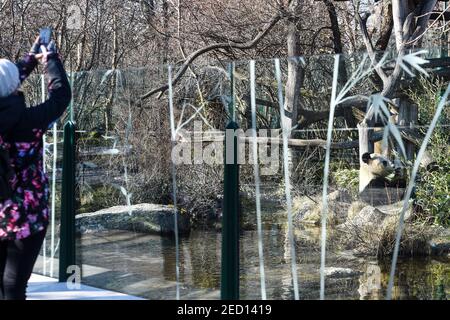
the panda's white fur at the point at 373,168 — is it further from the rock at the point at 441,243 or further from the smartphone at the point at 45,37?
the rock at the point at 441,243

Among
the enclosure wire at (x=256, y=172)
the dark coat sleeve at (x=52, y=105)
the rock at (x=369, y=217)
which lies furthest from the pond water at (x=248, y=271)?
the dark coat sleeve at (x=52, y=105)

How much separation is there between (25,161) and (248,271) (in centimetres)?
258

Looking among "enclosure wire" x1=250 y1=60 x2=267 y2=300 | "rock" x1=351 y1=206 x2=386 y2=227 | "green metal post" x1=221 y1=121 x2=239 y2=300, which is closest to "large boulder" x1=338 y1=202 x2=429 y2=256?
"rock" x1=351 y1=206 x2=386 y2=227

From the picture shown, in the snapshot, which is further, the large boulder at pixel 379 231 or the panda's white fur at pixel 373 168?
the large boulder at pixel 379 231

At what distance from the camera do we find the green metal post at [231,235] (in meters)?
4.87

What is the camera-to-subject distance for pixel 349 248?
7395mm

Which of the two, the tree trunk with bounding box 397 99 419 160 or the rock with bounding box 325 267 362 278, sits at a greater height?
the tree trunk with bounding box 397 99 419 160

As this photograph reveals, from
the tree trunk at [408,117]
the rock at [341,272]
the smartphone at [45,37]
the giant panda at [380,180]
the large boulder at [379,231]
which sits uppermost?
the smartphone at [45,37]

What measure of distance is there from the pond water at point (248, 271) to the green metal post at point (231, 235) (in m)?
0.23

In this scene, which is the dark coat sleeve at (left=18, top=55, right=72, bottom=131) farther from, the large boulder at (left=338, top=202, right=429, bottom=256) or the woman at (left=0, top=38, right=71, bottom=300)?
the large boulder at (left=338, top=202, right=429, bottom=256)

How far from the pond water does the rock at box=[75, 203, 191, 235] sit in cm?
7

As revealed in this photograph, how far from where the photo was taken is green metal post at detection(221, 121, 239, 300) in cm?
487

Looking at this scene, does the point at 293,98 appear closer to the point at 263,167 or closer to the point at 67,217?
the point at 263,167

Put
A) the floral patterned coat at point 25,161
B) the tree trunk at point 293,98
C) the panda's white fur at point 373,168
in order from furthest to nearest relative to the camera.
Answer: the tree trunk at point 293,98, the panda's white fur at point 373,168, the floral patterned coat at point 25,161
